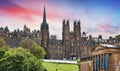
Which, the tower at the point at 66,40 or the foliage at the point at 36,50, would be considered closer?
the foliage at the point at 36,50

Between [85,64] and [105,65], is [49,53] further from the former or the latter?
[105,65]

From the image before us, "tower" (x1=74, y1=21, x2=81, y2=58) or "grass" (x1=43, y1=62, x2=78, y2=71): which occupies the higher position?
"tower" (x1=74, y1=21, x2=81, y2=58)

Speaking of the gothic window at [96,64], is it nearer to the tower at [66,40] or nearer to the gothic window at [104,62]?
the gothic window at [104,62]

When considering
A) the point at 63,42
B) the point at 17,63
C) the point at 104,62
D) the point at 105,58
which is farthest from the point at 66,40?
the point at 105,58

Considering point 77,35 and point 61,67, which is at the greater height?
point 77,35

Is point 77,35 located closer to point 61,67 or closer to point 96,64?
point 61,67

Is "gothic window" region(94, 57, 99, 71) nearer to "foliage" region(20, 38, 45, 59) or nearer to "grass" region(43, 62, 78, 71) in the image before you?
"grass" region(43, 62, 78, 71)

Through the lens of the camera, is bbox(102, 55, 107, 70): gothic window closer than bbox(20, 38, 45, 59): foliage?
Yes

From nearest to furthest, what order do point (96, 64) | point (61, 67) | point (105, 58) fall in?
1. point (105, 58)
2. point (96, 64)
3. point (61, 67)

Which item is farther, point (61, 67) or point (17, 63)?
point (61, 67)

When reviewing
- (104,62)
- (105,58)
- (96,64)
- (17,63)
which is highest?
(105,58)

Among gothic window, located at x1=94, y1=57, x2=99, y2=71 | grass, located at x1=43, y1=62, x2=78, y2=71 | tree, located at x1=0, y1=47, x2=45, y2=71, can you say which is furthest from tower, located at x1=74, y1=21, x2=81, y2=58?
gothic window, located at x1=94, y1=57, x2=99, y2=71

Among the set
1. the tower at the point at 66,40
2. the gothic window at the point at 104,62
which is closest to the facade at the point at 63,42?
the tower at the point at 66,40

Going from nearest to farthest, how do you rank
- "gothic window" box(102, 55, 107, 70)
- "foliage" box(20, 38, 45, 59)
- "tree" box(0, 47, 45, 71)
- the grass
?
"gothic window" box(102, 55, 107, 70)
"tree" box(0, 47, 45, 71)
the grass
"foliage" box(20, 38, 45, 59)
